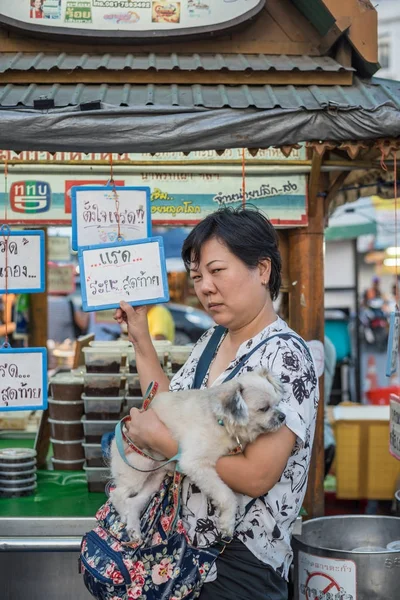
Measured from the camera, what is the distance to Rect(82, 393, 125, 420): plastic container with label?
14.7ft

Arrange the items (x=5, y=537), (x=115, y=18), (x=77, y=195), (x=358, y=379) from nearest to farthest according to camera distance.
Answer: (x=77, y=195), (x=5, y=537), (x=115, y=18), (x=358, y=379)

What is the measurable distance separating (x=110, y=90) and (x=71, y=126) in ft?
3.08

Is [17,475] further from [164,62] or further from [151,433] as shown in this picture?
[164,62]

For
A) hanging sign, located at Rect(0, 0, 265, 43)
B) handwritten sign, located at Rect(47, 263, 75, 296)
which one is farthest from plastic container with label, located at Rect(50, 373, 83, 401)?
handwritten sign, located at Rect(47, 263, 75, 296)

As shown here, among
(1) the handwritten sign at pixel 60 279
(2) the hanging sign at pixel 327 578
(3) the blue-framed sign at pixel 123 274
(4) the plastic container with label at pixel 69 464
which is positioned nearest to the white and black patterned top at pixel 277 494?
(3) the blue-framed sign at pixel 123 274

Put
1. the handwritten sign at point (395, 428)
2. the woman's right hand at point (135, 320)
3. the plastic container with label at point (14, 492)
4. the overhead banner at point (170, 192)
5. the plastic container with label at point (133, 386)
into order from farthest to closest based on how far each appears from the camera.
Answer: the overhead banner at point (170, 192) < the plastic container with label at point (133, 386) < the plastic container with label at point (14, 492) < the handwritten sign at point (395, 428) < the woman's right hand at point (135, 320)

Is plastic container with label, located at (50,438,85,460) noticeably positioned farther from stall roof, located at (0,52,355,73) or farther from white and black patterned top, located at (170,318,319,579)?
white and black patterned top, located at (170,318,319,579)

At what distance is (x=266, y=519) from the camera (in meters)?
2.35

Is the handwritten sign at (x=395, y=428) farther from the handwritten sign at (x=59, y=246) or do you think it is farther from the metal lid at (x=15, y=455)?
the handwritten sign at (x=59, y=246)

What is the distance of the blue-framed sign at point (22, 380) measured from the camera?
3.54m

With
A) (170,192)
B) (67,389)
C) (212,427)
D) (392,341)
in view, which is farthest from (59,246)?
(212,427)

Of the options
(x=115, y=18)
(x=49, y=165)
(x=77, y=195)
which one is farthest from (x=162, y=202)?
(x=77, y=195)

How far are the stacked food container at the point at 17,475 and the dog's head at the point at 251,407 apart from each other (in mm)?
2435

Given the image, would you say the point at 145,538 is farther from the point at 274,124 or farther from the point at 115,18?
the point at 115,18
